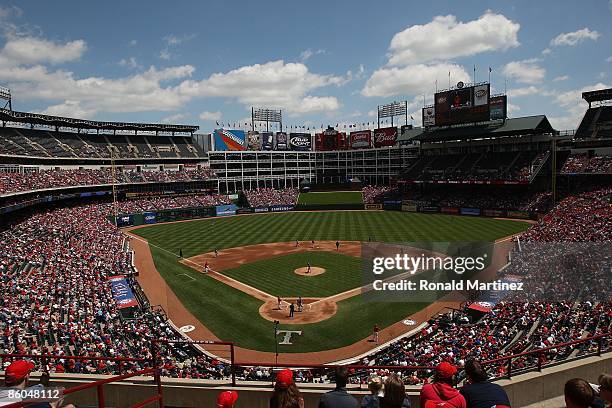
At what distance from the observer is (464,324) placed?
803 inches

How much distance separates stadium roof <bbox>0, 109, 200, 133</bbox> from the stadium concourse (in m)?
39.2

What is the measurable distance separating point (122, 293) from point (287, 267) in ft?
46.6

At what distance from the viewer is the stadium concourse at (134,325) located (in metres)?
15.4

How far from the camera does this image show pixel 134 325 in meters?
21.6

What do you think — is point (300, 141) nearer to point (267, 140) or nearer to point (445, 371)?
point (267, 140)

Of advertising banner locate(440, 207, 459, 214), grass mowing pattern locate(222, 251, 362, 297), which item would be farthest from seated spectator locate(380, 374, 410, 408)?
advertising banner locate(440, 207, 459, 214)

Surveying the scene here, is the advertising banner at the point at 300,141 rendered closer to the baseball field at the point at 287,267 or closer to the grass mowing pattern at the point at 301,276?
the baseball field at the point at 287,267

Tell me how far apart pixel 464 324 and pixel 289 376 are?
18253 millimetres

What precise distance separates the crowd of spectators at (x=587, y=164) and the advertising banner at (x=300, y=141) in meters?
61.4

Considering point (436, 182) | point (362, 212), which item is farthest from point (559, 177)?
point (362, 212)

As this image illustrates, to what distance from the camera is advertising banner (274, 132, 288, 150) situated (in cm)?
10250

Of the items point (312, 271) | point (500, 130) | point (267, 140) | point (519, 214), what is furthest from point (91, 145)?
point (519, 214)

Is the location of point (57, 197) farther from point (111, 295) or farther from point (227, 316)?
point (227, 316)

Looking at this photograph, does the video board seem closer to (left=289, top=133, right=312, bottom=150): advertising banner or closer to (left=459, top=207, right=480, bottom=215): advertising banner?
(left=459, top=207, right=480, bottom=215): advertising banner
